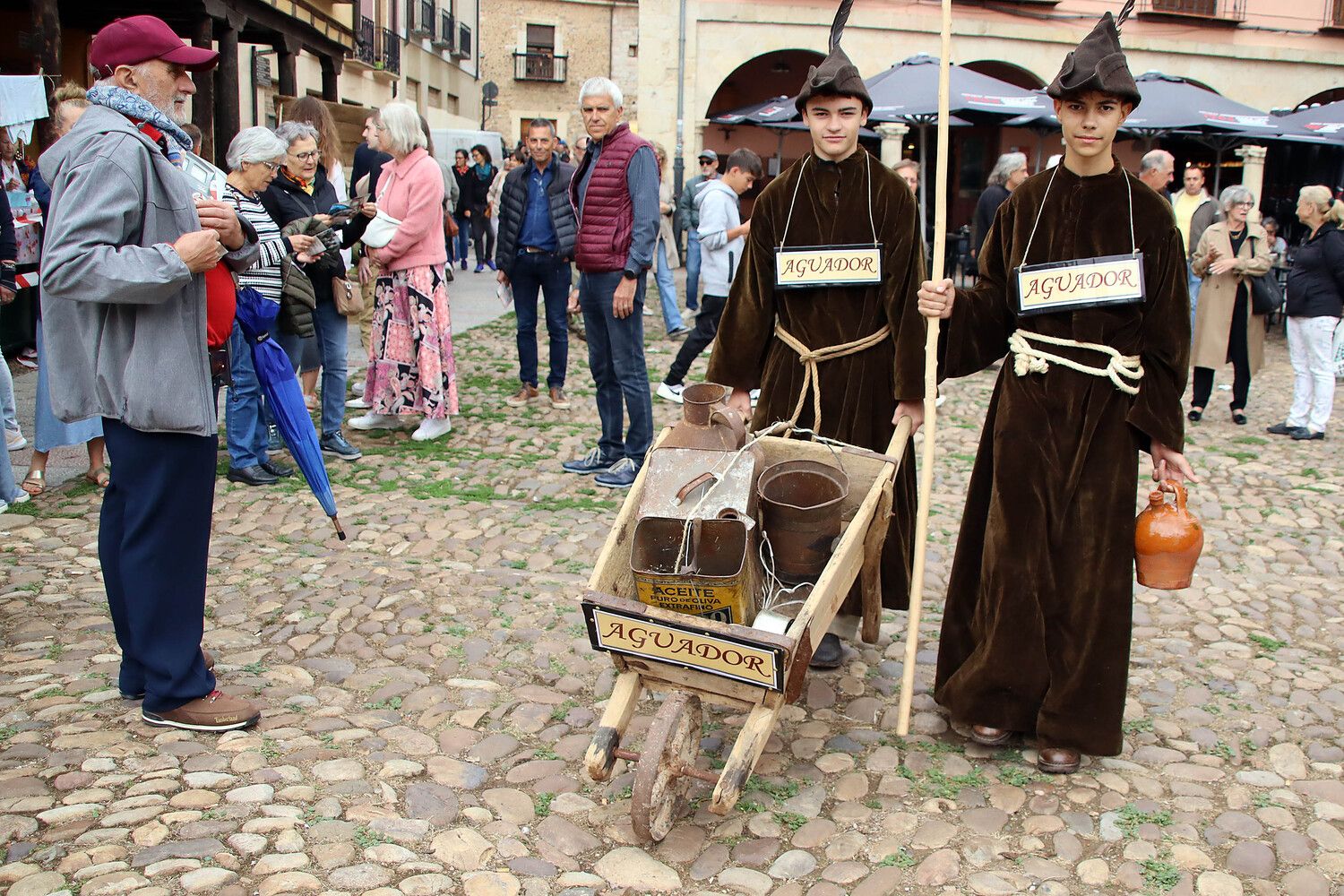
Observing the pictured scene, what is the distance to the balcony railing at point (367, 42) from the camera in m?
25.5

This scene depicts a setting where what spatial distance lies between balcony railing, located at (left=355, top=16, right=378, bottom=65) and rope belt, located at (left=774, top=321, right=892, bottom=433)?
23.7 metres

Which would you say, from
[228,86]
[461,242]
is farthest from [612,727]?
[461,242]

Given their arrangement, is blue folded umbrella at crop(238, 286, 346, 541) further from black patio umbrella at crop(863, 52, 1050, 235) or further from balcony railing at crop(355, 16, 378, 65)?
balcony railing at crop(355, 16, 378, 65)

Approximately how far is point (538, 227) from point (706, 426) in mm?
4733

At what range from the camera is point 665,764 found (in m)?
2.96

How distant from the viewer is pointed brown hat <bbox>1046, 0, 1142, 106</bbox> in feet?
10.8

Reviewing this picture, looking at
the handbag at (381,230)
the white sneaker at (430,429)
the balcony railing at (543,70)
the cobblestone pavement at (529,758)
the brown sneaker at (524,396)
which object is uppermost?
the balcony railing at (543,70)

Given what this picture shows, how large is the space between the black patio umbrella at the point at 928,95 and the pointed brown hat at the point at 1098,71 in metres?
10.1

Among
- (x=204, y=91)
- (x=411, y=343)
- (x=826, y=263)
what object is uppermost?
(x=204, y=91)

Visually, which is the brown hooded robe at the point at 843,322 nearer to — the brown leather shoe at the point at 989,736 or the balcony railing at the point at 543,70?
the brown leather shoe at the point at 989,736

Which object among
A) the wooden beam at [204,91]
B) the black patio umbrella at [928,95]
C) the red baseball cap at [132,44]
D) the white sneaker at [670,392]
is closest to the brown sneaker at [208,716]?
the red baseball cap at [132,44]

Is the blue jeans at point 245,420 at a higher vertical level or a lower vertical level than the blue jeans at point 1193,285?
lower

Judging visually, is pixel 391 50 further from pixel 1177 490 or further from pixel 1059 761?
pixel 1059 761

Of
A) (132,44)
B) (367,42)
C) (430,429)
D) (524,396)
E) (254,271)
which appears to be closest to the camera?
(132,44)
